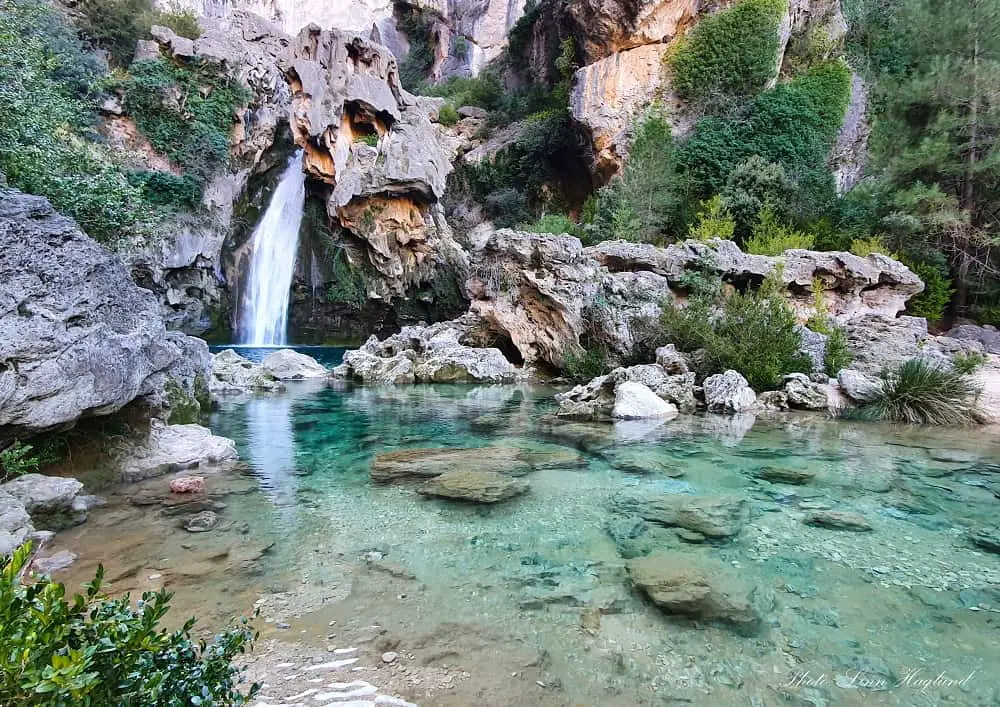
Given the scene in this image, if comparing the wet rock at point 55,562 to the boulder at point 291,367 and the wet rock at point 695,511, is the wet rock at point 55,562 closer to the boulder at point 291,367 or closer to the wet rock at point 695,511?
the wet rock at point 695,511

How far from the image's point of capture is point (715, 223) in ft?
56.0

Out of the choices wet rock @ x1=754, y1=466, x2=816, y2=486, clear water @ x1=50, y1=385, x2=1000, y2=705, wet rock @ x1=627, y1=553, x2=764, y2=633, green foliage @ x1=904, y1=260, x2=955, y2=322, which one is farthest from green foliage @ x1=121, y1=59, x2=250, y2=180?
green foliage @ x1=904, y1=260, x2=955, y2=322

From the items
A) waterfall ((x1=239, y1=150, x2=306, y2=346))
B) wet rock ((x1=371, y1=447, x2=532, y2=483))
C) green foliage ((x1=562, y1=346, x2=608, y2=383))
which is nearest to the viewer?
wet rock ((x1=371, y1=447, x2=532, y2=483))

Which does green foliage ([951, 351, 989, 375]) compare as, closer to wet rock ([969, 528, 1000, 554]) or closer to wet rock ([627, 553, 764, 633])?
wet rock ([969, 528, 1000, 554])

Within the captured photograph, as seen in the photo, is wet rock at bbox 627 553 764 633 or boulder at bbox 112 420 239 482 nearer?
wet rock at bbox 627 553 764 633

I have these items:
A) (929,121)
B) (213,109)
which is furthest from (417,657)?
(213,109)

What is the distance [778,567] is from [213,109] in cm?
2545

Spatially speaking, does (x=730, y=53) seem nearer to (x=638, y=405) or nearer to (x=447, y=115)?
(x=447, y=115)

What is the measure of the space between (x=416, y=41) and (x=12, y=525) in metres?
43.8

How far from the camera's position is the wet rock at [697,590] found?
270 cm

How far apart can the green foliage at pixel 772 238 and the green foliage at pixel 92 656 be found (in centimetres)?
1643

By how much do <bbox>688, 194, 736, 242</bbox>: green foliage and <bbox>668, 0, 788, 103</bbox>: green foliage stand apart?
6.04 meters

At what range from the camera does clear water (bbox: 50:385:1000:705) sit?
2260mm

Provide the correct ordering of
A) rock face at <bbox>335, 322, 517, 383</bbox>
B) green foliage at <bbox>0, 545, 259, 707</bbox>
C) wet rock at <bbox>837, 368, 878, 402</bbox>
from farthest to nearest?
rock face at <bbox>335, 322, 517, 383</bbox>, wet rock at <bbox>837, 368, 878, 402</bbox>, green foliage at <bbox>0, 545, 259, 707</bbox>
